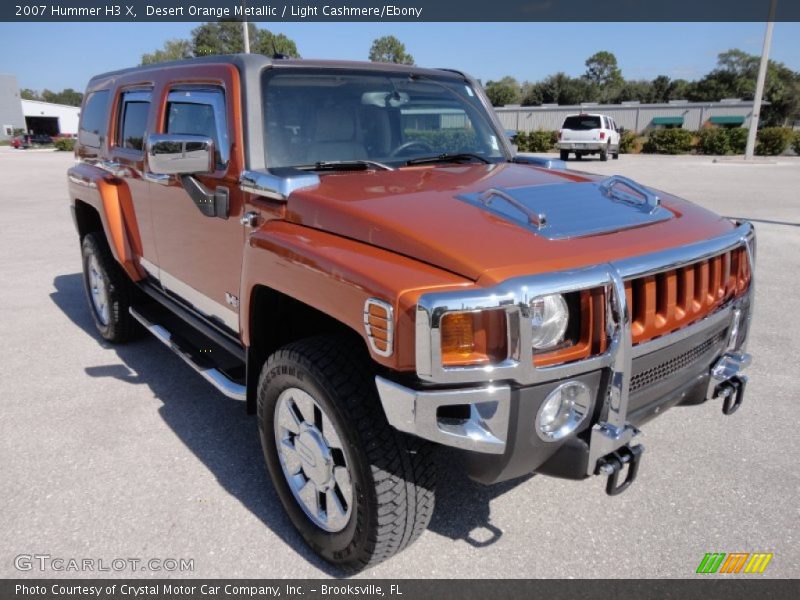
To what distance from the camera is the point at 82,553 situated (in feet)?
8.02

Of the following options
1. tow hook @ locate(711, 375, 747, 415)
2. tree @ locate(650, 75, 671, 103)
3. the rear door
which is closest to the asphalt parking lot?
tow hook @ locate(711, 375, 747, 415)

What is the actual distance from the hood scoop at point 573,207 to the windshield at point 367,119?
83 centimetres

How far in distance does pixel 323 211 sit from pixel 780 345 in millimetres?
3931

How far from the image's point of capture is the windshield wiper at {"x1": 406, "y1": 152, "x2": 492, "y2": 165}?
309cm

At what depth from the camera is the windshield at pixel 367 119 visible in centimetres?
283

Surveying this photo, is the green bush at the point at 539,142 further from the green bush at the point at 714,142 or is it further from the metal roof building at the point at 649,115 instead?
the metal roof building at the point at 649,115

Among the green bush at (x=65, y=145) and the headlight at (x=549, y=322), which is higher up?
the headlight at (x=549, y=322)

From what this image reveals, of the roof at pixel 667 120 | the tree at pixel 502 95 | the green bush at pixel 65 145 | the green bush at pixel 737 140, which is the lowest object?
the green bush at pixel 65 145

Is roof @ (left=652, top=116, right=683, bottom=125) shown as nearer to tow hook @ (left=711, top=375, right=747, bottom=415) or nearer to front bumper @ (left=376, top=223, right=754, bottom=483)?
tow hook @ (left=711, top=375, right=747, bottom=415)

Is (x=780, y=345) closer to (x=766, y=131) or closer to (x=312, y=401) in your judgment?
(x=312, y=401)

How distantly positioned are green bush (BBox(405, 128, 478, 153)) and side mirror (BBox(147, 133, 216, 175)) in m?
1.09

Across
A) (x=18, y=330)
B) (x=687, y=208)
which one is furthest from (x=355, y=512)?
(x=18, y=330)
